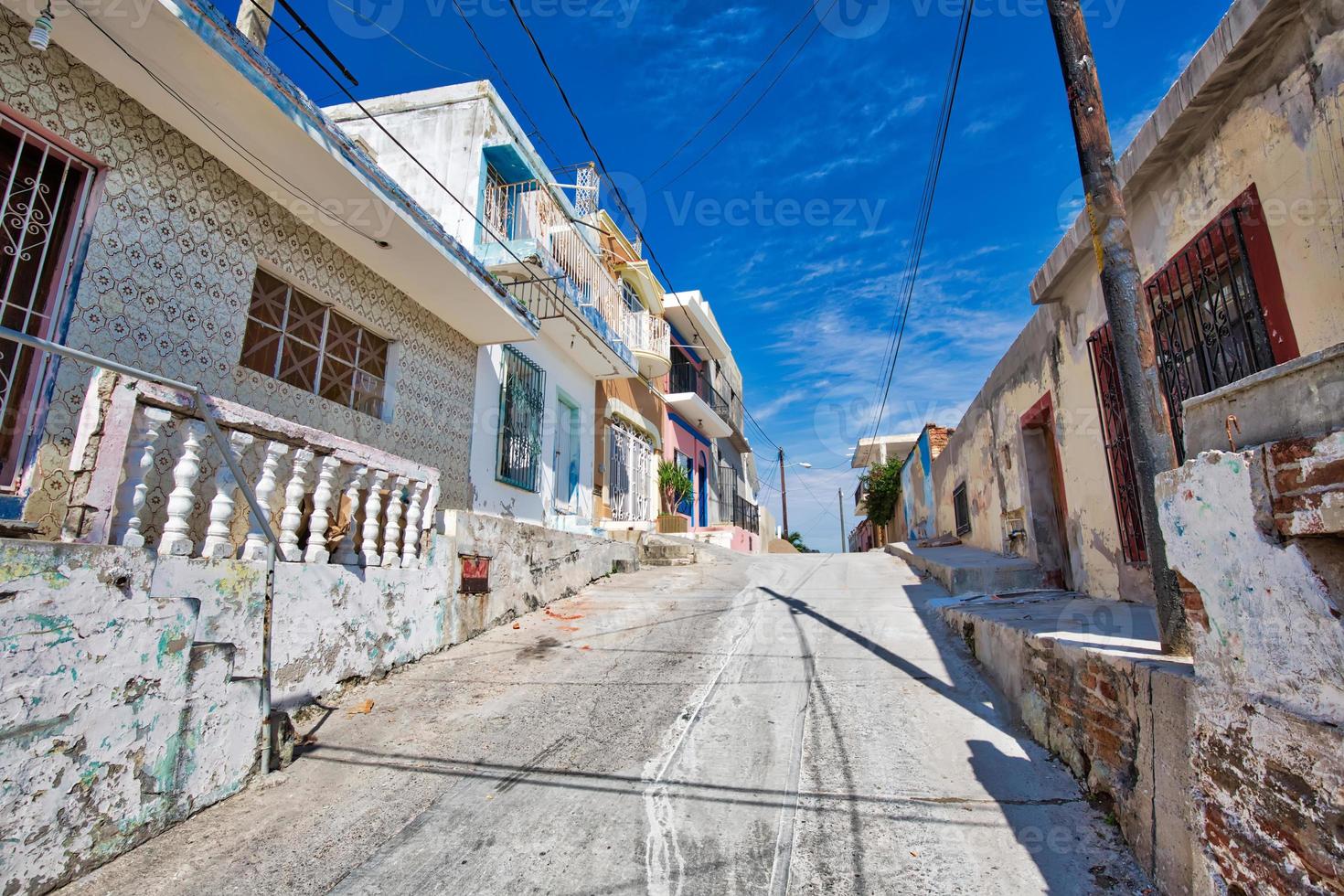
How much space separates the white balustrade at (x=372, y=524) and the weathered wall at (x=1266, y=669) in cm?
434

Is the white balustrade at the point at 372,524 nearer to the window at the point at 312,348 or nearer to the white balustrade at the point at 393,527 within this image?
the white balustrade at the point at 393,527

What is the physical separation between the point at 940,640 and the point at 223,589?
4936 mm

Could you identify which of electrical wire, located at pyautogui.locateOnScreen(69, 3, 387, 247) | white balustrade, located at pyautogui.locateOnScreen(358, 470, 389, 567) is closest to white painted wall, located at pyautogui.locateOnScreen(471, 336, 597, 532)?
electrical wire, located at pyautogui.locateOnScreen(69, 3, 387, 247)

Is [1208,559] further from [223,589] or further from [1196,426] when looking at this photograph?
[223,589]

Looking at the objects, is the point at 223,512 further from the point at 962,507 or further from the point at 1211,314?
the point at 962,507

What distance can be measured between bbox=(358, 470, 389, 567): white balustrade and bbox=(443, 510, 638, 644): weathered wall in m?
0.88

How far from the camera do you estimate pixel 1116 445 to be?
196 inches

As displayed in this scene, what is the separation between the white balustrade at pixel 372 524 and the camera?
4.38m

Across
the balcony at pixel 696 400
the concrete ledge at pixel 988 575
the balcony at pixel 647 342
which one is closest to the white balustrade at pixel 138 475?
the concrete ledge at pixel 988 575

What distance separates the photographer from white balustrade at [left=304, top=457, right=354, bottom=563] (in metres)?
3.90

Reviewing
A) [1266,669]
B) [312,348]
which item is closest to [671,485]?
[312,348]

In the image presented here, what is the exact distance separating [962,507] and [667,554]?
5044mm

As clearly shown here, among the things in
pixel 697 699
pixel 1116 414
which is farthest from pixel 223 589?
pixel 1116 414

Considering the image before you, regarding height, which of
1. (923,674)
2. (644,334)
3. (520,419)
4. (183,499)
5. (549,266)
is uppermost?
(644,334)
